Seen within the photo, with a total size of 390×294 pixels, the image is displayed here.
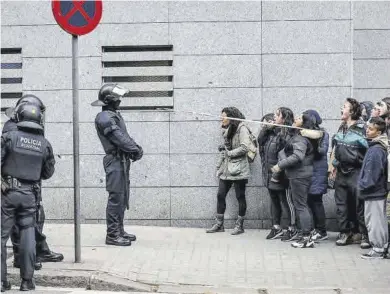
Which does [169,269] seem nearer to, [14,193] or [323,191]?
[14,193]

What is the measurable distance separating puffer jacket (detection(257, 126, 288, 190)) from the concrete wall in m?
0.56

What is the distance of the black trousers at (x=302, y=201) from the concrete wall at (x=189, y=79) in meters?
1.08

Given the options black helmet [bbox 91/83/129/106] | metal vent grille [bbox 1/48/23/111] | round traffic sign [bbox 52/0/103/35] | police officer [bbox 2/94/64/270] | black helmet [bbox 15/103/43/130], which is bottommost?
police officer [bbox 2/94/64/270]

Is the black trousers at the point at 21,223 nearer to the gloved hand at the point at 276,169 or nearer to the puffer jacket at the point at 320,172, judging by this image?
the gloved hand at the point at 276,169

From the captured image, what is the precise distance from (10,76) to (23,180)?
12.4ft

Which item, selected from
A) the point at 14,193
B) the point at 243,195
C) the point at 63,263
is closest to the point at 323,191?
the point at 243,195

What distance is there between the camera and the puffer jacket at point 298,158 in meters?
9.21

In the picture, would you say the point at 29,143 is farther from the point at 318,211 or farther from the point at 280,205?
the point at 318,211

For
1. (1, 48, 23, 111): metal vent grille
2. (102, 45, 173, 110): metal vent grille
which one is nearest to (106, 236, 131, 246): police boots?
(102, 45, 173, 110): metal vent grille

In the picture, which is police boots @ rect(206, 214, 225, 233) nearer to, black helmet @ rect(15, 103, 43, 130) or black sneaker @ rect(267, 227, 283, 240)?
black sneaker @ rect(267, 227, 283, 240)

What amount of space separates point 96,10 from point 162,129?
2964mm

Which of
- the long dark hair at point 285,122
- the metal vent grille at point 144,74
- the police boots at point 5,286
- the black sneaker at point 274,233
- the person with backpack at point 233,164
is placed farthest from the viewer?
the metal vent grille at point 144,74

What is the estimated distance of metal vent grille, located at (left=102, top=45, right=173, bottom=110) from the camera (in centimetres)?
1053

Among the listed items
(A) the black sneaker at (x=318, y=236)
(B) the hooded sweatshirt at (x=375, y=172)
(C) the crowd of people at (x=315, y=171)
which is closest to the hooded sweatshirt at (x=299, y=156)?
(C) the crowd of people at (x=315, y=171)
